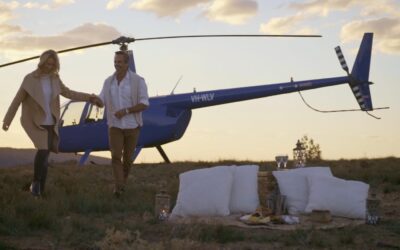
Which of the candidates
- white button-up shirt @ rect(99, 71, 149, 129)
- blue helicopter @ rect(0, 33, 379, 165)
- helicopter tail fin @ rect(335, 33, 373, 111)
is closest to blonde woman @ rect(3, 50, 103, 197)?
white button-up shirt @ rect(99, 71, 149, 129)

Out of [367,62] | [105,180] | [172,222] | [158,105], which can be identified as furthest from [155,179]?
[367,62]

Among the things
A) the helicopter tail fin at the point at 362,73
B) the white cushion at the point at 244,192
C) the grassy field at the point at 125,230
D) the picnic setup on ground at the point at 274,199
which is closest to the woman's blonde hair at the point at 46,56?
the grassy field at the point at 125,230

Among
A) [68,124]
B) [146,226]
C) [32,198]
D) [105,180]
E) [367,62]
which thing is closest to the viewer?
[146,226]

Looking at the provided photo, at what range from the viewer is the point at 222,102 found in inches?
575

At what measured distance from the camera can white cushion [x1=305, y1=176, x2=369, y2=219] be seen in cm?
652

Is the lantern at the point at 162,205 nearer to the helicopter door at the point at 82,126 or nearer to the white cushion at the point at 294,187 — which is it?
the white cushion at the point at 294,187

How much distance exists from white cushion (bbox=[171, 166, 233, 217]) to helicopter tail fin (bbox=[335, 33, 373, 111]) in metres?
10.7

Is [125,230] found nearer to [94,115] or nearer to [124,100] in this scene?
[124,100]

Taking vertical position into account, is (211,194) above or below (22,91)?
below

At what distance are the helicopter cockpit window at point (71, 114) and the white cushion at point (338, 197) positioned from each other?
8.68 m

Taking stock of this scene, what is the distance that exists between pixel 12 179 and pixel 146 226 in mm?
4689

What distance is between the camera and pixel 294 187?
679 cm

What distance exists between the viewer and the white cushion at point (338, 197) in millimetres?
6520

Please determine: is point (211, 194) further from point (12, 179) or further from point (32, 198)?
point (12, 179)
